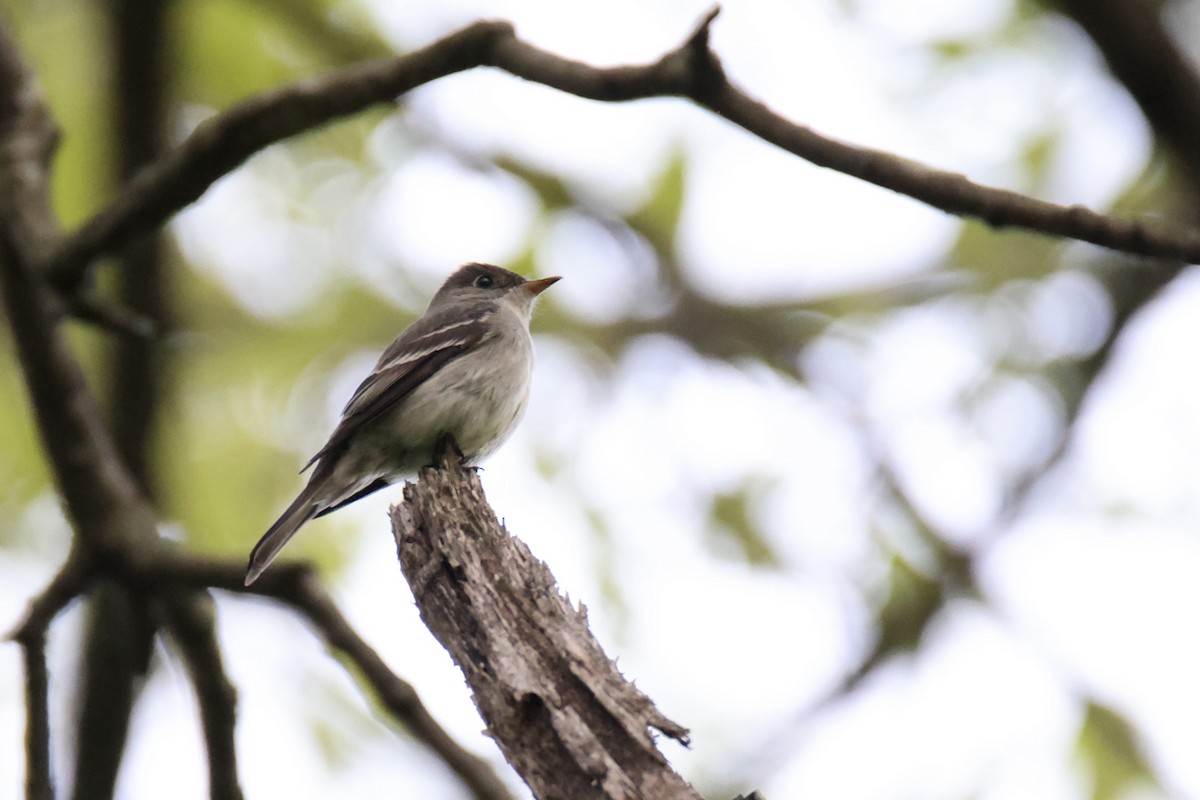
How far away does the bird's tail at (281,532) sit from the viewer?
5148mm

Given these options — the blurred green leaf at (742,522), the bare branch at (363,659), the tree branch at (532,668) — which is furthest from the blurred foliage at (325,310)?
the tree branch at (532,668)

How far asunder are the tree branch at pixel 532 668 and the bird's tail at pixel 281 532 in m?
1.49

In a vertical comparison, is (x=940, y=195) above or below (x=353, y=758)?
below

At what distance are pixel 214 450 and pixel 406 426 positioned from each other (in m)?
2.87

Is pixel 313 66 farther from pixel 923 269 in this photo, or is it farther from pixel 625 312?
pixel 923 269

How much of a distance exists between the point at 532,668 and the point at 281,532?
2.82 m

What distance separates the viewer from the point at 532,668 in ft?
10.2

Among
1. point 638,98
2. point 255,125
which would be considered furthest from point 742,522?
point 638,98

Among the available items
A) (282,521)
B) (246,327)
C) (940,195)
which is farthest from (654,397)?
(940,195)

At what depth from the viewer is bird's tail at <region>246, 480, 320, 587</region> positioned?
5148mm

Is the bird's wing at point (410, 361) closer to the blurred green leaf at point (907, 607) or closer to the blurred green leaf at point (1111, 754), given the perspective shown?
the blurred green leaf at point (907, 607)

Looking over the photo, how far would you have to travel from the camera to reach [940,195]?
380cm

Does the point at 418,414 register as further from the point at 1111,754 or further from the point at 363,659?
the point at 1111,754

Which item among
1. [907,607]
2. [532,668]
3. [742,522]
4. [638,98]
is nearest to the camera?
[532,668]
